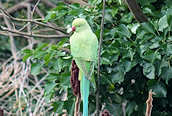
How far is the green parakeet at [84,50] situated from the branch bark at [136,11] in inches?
13.8

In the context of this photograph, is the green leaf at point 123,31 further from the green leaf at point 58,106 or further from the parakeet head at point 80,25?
the green leaf at point 58,106

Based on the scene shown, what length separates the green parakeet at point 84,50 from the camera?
1.82 meters

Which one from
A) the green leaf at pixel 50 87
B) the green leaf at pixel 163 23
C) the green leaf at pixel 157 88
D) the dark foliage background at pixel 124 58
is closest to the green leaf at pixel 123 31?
the dark foliage background at pixel 124 58

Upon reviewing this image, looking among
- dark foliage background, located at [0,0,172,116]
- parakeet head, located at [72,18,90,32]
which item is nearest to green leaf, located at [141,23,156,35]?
dark foliage background, located at [0,0,172,116]

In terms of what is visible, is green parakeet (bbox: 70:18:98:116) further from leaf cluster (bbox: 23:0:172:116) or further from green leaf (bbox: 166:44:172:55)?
green leaf (bbox: 166:44:172:55)

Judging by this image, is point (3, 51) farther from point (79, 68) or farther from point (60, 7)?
point (79, 68)

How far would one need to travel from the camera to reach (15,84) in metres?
3.34

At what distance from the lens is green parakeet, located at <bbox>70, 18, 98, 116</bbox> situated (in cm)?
182

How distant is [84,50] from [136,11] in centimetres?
48

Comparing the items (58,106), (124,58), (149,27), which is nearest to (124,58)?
(124,58)

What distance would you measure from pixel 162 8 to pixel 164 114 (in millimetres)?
676

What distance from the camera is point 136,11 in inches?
86.4

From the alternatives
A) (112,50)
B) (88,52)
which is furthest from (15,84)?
(88,52)

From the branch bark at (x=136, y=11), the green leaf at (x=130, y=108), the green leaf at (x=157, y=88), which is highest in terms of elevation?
the branch bark at (x=136, y=11)
